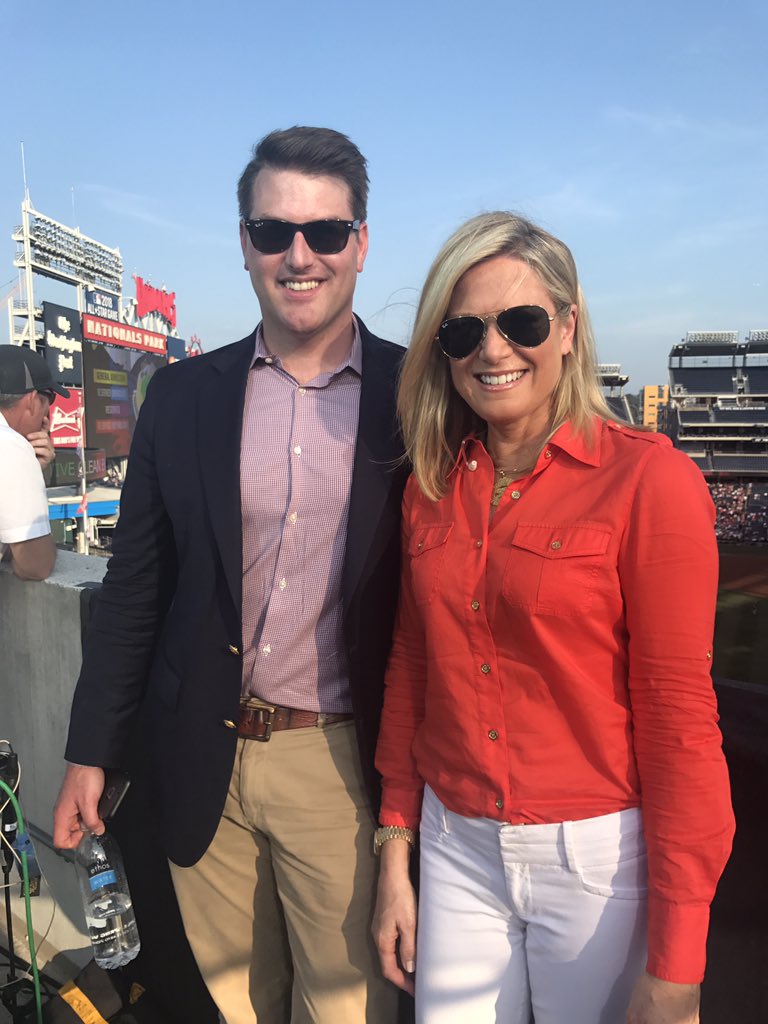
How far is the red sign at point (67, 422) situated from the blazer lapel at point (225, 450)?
97.6 feet

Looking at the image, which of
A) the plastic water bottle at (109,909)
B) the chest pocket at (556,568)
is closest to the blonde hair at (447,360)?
the chest pocket at (556,568)

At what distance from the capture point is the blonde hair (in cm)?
143

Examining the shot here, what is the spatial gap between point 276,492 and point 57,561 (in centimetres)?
146

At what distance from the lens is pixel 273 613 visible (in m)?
1.74

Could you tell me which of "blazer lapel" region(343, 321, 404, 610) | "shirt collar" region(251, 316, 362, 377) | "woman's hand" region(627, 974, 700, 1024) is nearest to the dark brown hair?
"shirt collar" region(251, 316, 362, 377)

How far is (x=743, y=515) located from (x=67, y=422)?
35.7m

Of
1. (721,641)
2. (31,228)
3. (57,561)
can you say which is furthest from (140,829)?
(31,228)

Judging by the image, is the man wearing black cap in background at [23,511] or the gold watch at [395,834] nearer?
the gold watch at [395,834]

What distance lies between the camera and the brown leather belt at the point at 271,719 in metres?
1.77

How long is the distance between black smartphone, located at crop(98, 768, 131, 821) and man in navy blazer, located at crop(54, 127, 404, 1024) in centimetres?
4

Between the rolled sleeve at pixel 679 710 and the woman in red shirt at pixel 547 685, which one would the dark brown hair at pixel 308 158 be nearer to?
the woman in red shirt at pixel 547 685

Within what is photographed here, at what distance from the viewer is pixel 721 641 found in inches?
880

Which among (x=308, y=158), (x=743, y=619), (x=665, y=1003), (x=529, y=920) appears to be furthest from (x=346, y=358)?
(x=743, y=619)

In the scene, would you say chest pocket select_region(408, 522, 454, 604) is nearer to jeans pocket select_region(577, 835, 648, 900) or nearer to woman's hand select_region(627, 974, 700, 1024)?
jeans pocket select_region(577, 835, 648, 900)
